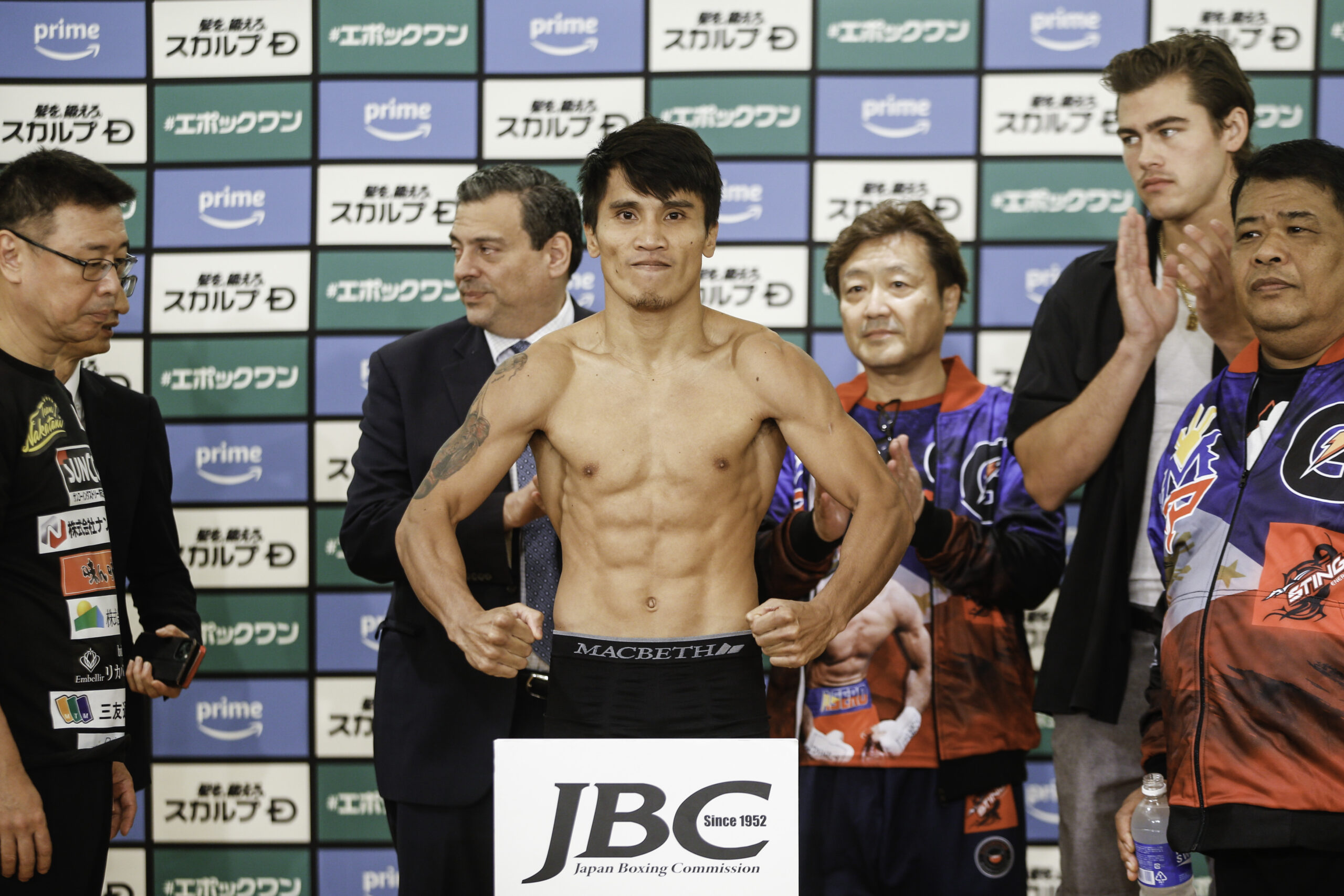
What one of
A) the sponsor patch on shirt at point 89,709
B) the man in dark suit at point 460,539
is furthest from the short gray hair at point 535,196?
the sponsor patch on shirt at point 89,709

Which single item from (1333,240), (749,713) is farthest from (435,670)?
(1333,240)

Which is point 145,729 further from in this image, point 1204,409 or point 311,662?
point 1204,409

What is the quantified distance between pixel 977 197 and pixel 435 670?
7.14 feet

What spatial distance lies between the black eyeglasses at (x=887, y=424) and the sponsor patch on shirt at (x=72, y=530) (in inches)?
65.8

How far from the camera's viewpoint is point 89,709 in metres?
2.16

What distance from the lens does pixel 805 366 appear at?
197 centimetres

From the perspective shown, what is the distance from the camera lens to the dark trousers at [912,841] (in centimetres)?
232

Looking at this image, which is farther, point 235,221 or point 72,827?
point 235,221

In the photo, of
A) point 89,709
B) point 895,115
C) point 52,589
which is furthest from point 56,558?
point 895,115

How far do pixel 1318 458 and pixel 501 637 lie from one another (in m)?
1.31

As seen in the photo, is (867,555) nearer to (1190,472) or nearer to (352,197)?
(1190,472)

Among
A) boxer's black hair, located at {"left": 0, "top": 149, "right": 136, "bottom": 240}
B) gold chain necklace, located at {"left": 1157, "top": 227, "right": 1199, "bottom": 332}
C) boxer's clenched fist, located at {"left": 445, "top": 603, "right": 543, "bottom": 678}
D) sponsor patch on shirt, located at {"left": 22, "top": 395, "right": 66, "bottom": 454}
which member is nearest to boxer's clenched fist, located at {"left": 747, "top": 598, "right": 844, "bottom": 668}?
boxer's clenched fist, located at {"left": 445, "top": 603, "right": 543, "bottom": 678}

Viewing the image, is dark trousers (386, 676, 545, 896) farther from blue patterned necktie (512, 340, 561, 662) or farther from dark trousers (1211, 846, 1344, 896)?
dark trousers (1211, 846, 1344, 896)

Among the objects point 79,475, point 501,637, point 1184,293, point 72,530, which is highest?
point 1184,293
